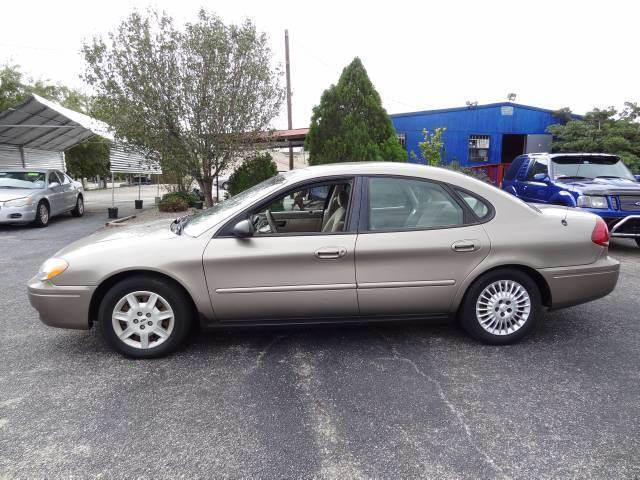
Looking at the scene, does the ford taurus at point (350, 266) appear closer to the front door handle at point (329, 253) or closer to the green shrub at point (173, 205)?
the front door handle at point (329, 253)

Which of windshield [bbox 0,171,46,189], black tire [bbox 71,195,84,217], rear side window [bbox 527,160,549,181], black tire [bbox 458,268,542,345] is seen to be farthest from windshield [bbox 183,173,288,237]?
black tire [bbox 71,195,84,217]

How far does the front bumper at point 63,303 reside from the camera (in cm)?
331

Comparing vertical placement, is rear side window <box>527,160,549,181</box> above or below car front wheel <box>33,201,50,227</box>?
above

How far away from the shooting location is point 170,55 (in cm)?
1100

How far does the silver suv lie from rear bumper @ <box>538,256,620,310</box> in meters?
Result: 11.5

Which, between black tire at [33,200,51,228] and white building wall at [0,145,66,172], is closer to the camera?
black tire at [33,200,51,228]

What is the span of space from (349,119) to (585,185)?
694 cm

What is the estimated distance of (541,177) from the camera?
8.18m

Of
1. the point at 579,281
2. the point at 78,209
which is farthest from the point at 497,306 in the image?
the point at 78,209

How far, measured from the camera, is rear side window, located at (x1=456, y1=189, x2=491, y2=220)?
3564mm

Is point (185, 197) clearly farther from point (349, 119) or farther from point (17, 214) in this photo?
point (349, 119)

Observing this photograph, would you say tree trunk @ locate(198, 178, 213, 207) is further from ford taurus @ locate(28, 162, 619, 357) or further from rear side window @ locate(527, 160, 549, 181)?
ford taurus @ locate(28, 162, 619, 357)

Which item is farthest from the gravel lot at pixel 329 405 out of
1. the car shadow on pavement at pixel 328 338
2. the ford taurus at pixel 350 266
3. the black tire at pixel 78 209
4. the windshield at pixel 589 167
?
the black tire at pixel 78 209

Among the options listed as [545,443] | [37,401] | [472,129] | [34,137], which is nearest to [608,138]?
[472,129]
